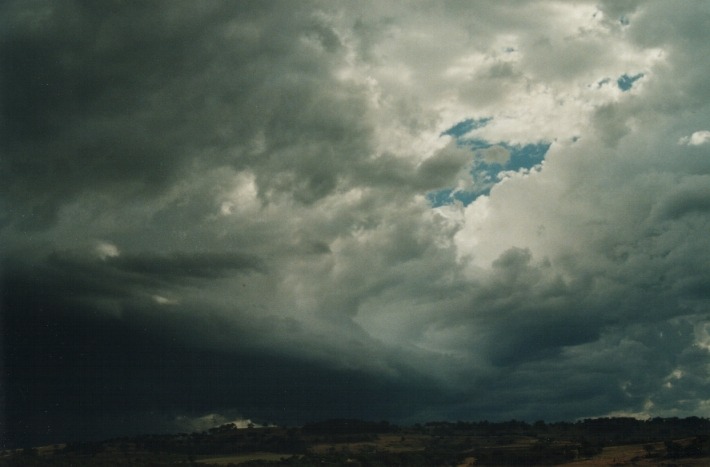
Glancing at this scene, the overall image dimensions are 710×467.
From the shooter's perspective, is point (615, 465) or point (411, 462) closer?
point (615, 465)

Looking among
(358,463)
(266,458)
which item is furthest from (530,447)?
(266,458)

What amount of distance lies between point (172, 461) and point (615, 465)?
422 ft

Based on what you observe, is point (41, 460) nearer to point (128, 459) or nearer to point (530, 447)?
point (128, 459)

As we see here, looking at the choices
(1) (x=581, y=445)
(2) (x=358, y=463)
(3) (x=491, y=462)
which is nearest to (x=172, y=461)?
(2) (x=358, y=463)

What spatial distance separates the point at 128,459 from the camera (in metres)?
198

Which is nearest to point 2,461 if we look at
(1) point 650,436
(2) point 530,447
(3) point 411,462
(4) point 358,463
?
(4) point 358,463

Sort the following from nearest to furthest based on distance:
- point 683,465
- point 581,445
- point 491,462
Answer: point 683,465
point 491,462
point 581,445

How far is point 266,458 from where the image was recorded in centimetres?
19762

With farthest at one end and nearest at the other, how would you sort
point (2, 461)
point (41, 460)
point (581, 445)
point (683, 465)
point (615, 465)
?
point (41, 460)
point (2, 461)
point (581, 445)
point (615, 465)
point (683, 465)

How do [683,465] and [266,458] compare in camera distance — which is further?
[266,458]

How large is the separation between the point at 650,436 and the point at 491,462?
63630 millimetres

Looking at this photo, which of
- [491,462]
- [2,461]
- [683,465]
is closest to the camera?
[683,465]

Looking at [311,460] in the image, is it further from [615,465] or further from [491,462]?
[615,465]

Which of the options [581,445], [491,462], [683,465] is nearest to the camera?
[683,465]
